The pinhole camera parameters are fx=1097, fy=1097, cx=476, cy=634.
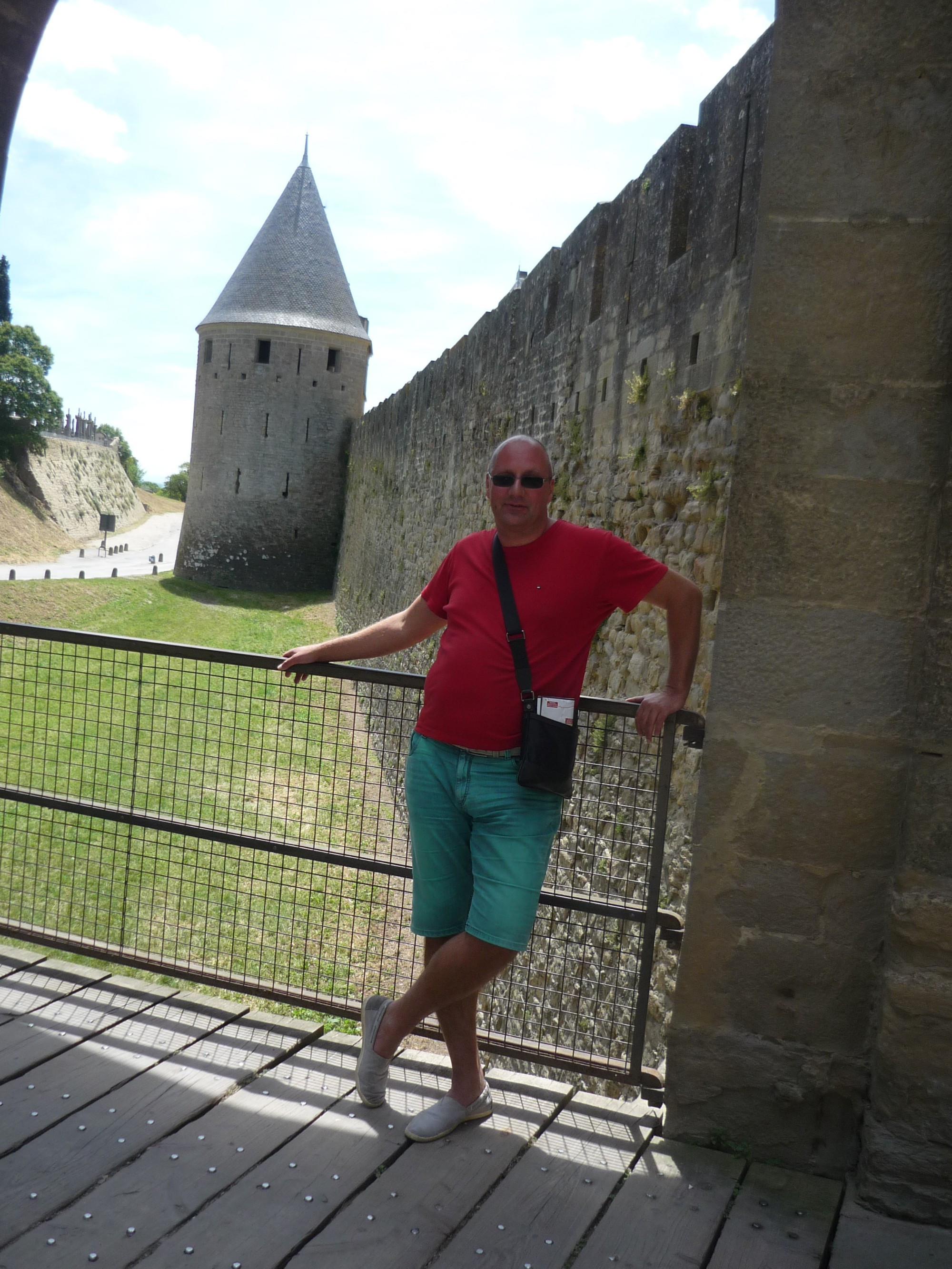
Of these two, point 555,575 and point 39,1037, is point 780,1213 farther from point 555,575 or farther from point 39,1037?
point 39,1037

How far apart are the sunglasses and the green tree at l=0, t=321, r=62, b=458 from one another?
44.5 metres

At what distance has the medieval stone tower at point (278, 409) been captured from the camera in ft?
93.6

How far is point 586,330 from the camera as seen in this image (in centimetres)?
645

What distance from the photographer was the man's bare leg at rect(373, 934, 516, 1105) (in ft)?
7.96

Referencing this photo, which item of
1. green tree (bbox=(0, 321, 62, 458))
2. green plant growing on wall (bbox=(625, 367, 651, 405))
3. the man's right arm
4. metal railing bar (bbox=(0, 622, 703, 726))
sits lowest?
metal railing bar (bbox=(0, 622, 703, 726))

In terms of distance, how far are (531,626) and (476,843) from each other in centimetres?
50

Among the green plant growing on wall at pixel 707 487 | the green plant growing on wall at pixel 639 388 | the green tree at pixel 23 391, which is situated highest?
the green tree at pixel 23 391

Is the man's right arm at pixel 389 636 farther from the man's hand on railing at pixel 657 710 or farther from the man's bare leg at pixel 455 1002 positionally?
the man's bare leg at pixel 455 1002

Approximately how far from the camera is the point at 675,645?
2543 mm

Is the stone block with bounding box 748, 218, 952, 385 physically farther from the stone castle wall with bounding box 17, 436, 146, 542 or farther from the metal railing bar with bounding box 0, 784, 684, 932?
the stone castle wall with bounding box 17, 436, 146, 542

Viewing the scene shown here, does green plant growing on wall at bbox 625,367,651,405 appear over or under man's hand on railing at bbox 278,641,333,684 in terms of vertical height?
over

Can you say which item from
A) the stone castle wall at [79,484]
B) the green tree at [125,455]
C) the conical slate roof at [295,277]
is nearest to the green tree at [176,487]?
the green tree at [125,455]

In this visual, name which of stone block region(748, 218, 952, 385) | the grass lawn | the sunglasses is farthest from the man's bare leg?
stone block region(748, 218, 952, 385)

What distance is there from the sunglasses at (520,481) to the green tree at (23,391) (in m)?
44.5
